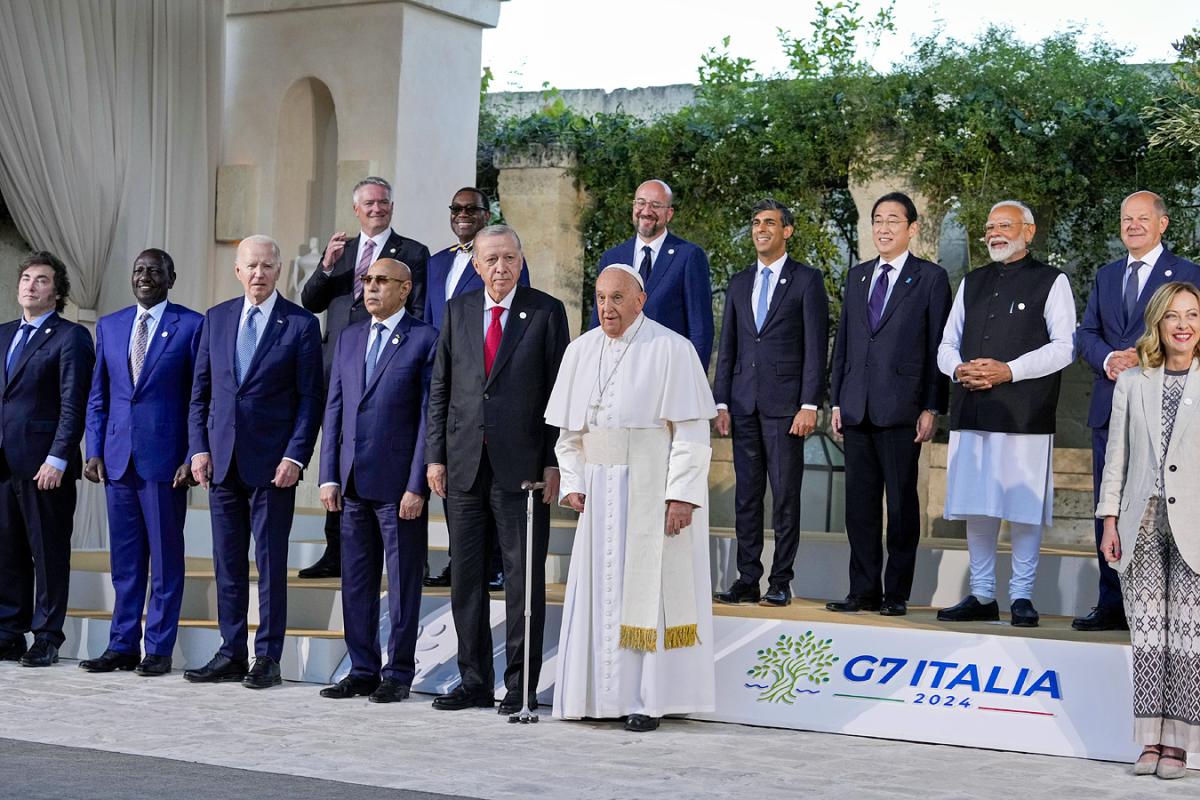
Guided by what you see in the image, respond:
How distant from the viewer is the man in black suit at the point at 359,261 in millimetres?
7203

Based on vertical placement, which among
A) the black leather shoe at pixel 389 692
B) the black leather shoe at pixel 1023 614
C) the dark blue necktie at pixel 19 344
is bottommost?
the black leather shoe at pixel 389 692

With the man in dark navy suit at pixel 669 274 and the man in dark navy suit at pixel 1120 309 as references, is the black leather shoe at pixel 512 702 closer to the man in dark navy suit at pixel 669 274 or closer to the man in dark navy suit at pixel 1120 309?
the man in dark navy suit at pixel 669 274

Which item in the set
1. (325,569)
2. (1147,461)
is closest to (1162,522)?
(1147,461)

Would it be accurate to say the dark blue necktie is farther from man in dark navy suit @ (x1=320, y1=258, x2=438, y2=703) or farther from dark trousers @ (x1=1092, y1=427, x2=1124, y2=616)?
dark trousers @ (x1=1092, y1=427, x2=1124, y2=616)

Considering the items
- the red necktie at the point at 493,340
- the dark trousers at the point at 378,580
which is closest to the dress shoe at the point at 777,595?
the dark trousers at the point at 378,580

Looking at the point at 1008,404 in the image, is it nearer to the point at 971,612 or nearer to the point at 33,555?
the point at 971,612

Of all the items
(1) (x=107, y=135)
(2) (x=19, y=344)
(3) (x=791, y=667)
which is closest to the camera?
(3) (x=791, y=667)

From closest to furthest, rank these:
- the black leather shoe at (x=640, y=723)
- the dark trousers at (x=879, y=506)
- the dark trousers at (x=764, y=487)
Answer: the black leather shoe at (x=640, y=723) < the dark trousers at (x=879, y=506) < the dark trousers at (x=764, y=487)

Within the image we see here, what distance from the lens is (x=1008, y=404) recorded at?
6.41 metres

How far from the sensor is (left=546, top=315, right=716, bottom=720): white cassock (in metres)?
5.90

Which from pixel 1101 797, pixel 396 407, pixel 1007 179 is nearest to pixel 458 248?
pixel 396 407

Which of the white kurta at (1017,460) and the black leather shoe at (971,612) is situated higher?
the white kurta at (1017,460)

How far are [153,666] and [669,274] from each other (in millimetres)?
2620

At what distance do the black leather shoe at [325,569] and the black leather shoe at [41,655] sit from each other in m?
1.12
